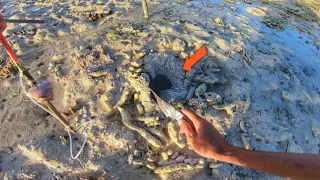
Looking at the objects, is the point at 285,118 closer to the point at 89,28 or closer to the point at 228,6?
the point at 228,6

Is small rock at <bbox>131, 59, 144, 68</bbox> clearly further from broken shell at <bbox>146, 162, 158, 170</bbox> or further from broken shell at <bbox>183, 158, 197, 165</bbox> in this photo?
broken shell at <bbox>183, 158, 197, 165</bbox>

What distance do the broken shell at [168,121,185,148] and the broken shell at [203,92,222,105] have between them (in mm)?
712

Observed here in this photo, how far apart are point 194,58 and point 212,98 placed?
967 mm

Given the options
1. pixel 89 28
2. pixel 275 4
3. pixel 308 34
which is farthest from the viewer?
pixel 275 4

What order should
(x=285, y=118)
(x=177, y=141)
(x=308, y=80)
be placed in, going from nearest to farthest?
(x=177, y=141) → (x=285, y=118) → (x=308, y=80)

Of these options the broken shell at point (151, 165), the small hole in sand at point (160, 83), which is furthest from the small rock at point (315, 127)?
the broken shell at point (151, 165)

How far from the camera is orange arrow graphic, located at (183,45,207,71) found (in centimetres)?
505

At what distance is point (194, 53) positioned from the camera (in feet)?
17.4

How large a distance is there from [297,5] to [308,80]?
476 centimetres

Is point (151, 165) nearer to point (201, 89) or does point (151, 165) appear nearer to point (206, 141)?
point (201, 89)

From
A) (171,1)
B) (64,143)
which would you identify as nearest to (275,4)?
(171,1)

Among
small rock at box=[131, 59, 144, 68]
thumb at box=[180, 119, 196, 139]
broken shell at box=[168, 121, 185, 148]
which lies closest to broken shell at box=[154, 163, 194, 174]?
broken shell at box=[168, 121, 185, 148]

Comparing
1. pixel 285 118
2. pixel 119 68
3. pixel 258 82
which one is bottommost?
pixel 285 118

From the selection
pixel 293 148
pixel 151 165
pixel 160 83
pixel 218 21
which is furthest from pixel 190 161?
pixel 218 21
